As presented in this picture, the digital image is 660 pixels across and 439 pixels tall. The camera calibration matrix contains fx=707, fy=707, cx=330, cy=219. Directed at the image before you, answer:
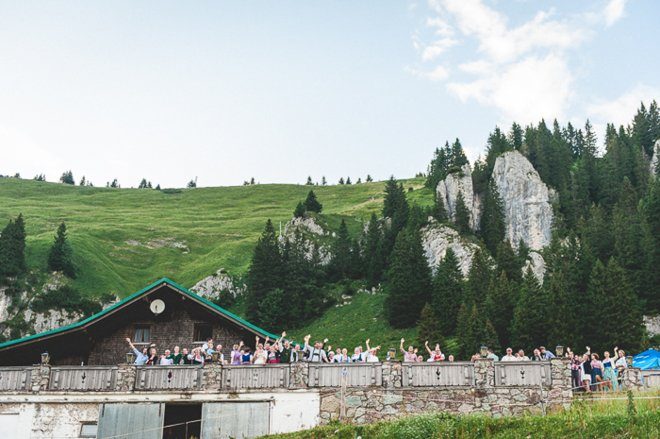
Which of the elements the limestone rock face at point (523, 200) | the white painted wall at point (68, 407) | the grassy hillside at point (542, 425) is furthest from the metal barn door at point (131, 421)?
the limestone rock face at point (523, 200)

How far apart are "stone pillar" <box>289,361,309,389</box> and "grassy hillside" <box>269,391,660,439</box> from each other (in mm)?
3819

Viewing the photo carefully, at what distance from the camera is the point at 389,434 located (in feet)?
67.8

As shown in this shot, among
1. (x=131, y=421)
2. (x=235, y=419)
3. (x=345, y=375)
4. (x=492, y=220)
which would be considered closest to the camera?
(x=345, y=375)

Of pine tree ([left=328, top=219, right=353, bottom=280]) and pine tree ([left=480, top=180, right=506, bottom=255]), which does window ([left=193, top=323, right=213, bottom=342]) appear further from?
pine tree ([left=480, top=180, right=506, bottom=255])

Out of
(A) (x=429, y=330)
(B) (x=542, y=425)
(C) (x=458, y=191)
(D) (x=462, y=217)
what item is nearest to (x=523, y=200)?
(C) (x=458, y=191)

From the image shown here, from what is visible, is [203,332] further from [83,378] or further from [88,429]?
[88,429]

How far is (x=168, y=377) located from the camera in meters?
27.6

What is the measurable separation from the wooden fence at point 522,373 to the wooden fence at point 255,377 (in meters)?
8.01

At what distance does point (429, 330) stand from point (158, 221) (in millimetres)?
91241

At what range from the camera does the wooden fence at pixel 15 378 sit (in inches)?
1111

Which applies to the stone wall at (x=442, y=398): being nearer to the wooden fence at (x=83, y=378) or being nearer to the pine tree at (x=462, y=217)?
the wooden fence at (x=83, y=378)

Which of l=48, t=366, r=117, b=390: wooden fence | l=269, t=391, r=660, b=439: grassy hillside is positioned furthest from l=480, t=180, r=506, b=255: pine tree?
l=269, t=391, r=660, b=439: grassy hillside

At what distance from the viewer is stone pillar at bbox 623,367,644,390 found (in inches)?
973

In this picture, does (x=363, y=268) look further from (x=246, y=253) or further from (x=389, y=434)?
(x=389, y=434)
